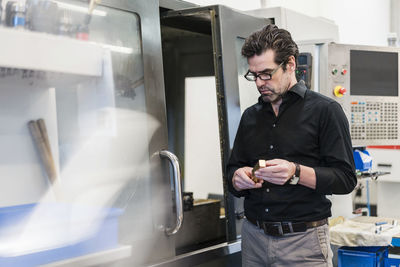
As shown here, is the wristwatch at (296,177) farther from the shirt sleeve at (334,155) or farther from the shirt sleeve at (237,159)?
the shirt sleeve at (237,159)

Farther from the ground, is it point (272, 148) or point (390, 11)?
point (390, 11)

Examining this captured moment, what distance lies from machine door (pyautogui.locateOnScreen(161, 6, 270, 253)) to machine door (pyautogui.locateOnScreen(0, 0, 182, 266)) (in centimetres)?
38

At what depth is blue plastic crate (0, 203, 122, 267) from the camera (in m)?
1.72

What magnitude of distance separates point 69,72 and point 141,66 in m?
0.47

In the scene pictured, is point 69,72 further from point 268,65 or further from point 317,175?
point 317,175

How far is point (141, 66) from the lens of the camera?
218 cm

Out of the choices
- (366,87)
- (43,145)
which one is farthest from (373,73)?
(43,145)

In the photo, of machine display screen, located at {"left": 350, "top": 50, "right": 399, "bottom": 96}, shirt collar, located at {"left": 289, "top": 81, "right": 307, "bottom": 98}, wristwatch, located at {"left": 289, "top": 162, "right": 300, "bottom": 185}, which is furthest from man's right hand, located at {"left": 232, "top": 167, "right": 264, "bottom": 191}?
machine display screen, located at {"left": 350, "top": 50, "right": 399, "bottom": 96}

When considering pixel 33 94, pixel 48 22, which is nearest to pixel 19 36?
pixel 48 22

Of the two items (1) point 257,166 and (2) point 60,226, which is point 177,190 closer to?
(1) point 257,166

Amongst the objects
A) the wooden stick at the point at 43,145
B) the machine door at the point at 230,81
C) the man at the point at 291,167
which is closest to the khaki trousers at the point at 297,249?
the man at the point at 291,167

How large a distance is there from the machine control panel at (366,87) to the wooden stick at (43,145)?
179 cm

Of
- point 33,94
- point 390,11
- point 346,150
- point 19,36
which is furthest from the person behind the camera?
point 390,11

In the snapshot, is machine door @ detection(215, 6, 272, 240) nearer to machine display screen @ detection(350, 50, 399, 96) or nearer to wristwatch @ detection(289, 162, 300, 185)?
wristwatch @ detection(289, 162, 300, 185)
